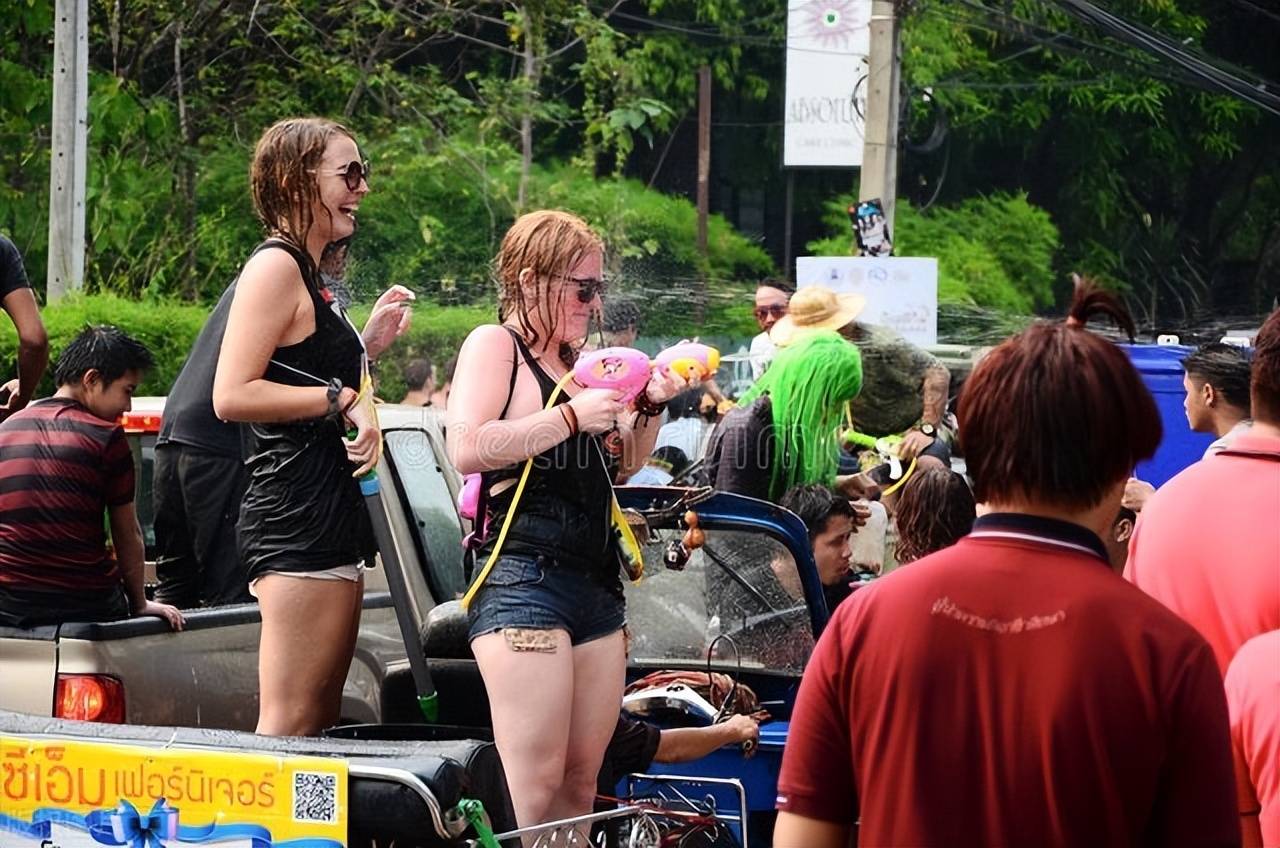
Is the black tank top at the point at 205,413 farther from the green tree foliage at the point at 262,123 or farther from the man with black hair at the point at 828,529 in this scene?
the green tree foliage at the point at 262,123

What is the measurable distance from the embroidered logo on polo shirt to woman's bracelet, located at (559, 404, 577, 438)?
1733 millimetres

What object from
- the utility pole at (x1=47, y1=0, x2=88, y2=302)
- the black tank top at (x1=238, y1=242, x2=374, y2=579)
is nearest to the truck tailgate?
the black tank top at (x1=238, y1=242, x2=374, y2=579)

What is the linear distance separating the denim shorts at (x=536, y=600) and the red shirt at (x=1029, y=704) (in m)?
1.58

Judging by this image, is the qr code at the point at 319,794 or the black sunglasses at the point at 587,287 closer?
the qr code at the point at 319,794

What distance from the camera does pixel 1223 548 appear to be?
3.45m

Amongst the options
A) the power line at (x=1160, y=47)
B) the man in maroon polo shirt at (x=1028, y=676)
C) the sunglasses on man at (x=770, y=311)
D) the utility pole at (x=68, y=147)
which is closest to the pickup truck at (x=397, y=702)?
the man in maroon polo shirt at (x=1028, y=676)

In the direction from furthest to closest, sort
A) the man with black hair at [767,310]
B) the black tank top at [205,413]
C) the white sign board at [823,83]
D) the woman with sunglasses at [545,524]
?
the white sign board at [823,83], the man with black hair at [767,310], the black tank top at [205,413], the woman with sunglasses at [545,524]

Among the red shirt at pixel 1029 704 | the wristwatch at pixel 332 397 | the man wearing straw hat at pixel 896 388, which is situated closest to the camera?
the red shirt at pixel 1029 704

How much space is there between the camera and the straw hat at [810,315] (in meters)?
7.70

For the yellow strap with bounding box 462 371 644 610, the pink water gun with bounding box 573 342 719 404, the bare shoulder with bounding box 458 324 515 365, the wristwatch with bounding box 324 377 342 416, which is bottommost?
the yellow strap with bounding box 462 371 644 610

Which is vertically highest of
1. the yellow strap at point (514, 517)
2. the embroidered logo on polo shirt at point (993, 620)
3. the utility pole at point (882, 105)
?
the utility pole at point (882, 105)

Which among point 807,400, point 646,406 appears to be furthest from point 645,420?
point 807,400

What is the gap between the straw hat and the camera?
770cm

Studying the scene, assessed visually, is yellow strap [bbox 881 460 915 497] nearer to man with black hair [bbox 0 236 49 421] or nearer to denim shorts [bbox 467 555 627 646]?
man with black hair [bbox 0 236 49 421]
